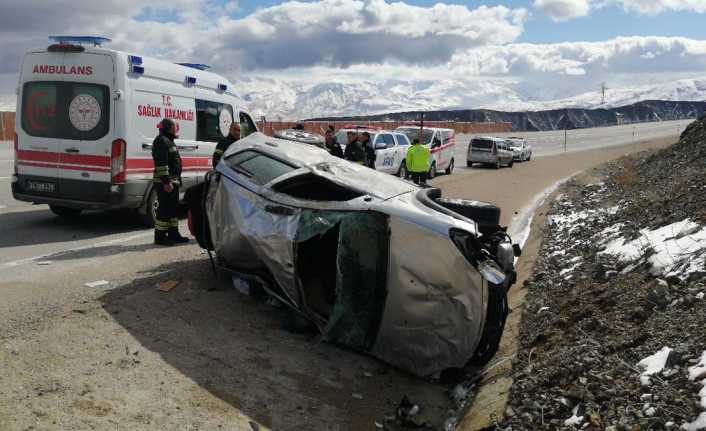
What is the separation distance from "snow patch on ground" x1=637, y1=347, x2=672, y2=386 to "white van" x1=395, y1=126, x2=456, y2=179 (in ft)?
53.7

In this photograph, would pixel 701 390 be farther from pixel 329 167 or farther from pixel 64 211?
pixel 64 211

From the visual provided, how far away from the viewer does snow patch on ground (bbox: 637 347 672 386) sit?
3704 mm

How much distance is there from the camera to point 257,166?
6.12 metres

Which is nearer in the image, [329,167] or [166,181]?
[329,167]

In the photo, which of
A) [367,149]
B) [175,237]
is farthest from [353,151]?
[175,237]

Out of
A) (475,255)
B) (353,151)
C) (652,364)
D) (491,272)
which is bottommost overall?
(652,364)

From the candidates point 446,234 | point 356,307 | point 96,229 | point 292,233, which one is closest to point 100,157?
point 96,229

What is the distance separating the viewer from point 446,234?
468 cm

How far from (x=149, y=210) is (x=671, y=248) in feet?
22.7

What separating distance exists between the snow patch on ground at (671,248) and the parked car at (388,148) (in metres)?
10.5

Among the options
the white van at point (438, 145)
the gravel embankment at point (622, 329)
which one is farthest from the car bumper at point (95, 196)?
the white van at point (438, 145)

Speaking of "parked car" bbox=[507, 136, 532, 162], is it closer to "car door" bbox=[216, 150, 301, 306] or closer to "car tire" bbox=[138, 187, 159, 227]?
"car tire" bbox=[138, 187, 159, 227]

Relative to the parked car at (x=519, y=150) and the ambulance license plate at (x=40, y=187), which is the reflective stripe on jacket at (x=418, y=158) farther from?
the parked car at (x=519, y=150)

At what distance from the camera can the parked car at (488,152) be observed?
26406 millimetres
